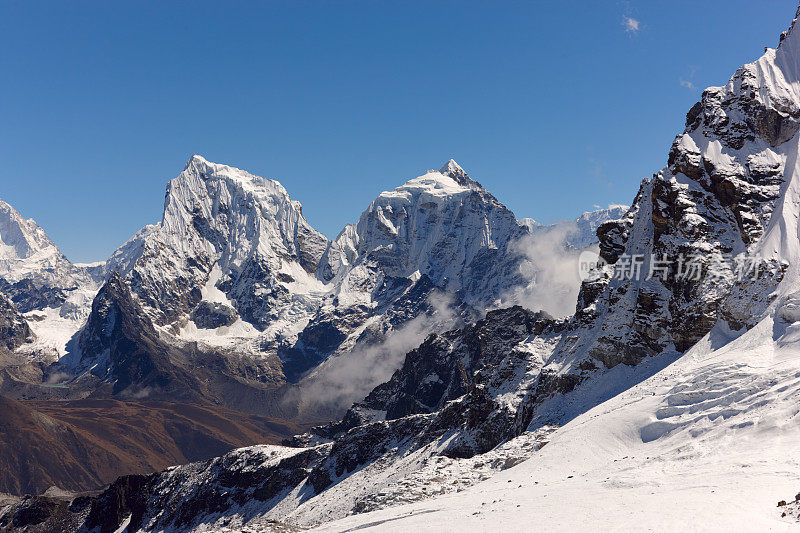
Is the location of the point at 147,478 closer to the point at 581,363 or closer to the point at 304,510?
the point at 304,510

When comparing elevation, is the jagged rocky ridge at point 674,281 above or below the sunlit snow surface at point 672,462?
above

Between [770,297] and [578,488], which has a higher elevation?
[770,297]

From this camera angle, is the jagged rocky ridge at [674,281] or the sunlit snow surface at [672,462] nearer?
the sunlit snow surface at [672,462]

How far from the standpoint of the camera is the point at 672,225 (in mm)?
76188

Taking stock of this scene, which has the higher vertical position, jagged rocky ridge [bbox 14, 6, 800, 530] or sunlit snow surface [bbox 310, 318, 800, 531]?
jagged rocky ridge [bbox 14, 6, 800, 530]

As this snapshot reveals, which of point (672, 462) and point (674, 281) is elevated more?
point (674, 281)

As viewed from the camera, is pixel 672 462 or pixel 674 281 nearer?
pixel 672 462

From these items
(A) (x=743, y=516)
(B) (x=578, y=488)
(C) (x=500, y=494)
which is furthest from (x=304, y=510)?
(A) (x=743, y=516)

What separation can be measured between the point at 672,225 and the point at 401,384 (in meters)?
136

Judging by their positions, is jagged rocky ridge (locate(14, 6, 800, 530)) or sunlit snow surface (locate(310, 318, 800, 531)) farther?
jagged rocky ridge (locate(14, 6, 800, 530))

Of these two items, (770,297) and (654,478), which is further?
(770,297)

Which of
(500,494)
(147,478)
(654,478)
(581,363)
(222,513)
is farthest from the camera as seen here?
(147,478)

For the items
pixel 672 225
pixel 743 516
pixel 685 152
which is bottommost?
pixel 743 516

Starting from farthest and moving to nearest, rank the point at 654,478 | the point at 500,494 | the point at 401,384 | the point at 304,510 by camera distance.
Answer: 1. the point at 401,384
2. the point at 304,510
3. the point at 500,494
4. the point at 654,478
